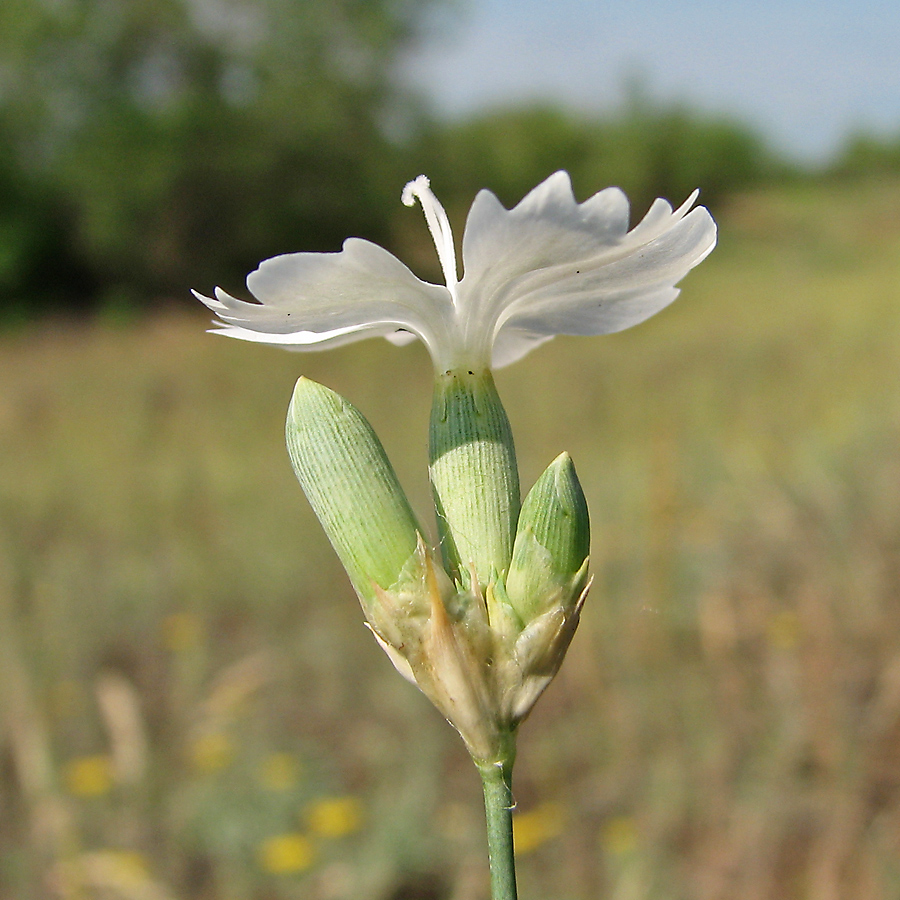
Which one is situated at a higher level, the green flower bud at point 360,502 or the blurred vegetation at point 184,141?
the blurred vegetation at point 184,141

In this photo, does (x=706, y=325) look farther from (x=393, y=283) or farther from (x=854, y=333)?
(x=393, y=283)

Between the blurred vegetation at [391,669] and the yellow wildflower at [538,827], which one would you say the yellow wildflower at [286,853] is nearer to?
the blurred vegetation at [391,669]

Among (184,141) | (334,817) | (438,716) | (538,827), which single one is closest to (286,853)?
(334,817)

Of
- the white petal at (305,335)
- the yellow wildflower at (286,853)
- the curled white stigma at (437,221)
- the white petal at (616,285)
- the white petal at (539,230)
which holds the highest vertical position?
the curled white stigma at (437,221)

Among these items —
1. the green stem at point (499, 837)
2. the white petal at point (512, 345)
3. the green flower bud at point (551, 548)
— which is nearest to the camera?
the green stem at point (499, 837)

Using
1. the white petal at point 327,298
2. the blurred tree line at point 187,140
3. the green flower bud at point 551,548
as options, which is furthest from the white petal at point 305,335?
the blurred tree line at point 187,140

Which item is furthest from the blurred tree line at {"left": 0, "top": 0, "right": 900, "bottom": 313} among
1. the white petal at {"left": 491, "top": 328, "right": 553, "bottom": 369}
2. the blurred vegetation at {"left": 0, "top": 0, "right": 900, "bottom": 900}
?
the white petal at {"left": 491, "top": 328, "right": 553, "bottom": 369}

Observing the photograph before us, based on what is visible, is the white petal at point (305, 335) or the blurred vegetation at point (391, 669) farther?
the blurred vegetation at point (391, 669)
